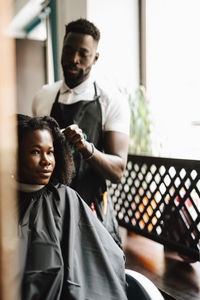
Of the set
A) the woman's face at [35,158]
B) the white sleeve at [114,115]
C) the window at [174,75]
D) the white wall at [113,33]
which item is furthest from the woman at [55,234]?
the white wall at [113,33]

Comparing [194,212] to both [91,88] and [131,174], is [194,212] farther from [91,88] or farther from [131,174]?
[91,88]

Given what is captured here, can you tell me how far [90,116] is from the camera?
1.40 metres

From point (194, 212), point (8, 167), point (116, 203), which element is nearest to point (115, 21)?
point (116, 203)

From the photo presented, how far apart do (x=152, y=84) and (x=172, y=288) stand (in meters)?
1.73

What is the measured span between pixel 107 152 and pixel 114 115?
174 mm

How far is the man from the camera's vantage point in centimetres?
136

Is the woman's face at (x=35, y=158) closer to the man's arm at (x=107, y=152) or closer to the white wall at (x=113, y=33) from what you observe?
the man's arm at (x=107, y=152)

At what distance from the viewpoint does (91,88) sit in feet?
Answer: 4.83

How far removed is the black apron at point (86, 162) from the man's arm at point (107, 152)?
0.23 feet

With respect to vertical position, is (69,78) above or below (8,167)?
above

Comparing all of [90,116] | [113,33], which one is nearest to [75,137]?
[90,116]

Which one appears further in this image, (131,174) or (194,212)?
(131,174)

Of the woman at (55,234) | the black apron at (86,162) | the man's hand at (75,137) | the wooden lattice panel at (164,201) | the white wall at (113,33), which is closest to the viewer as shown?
the woman at (55,234)

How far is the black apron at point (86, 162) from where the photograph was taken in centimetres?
136
